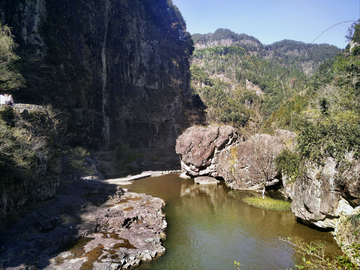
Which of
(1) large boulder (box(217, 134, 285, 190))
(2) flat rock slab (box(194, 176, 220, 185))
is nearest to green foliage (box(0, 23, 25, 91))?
(2) flat rock slab (box(194, 176, 220, 185))

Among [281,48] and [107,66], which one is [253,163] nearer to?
[107,66]

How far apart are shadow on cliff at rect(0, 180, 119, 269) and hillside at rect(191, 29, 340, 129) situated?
47.5 metres

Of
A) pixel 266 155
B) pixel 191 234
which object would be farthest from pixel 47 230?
pixel 266 155

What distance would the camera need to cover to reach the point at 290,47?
180m

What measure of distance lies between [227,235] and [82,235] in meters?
8.89

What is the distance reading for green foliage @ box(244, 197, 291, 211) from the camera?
1792cm

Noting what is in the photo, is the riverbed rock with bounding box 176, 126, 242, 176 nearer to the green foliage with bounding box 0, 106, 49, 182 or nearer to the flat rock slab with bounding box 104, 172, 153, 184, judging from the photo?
the flat rock slab with bounding box 104, 172, 153, 184

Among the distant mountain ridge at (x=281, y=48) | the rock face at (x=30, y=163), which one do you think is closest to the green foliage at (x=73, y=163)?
the rock face at (x=30, y=163)

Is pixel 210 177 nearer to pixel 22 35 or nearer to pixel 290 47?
pixel 22 35

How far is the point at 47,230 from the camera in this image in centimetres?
1288

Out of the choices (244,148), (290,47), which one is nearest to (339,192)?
(244,148)

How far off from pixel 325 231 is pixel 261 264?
5.68 m

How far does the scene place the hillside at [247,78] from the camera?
2879 inches

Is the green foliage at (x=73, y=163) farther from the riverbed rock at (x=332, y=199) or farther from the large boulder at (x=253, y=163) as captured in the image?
the riverbed rock at (x=332, y=199)
